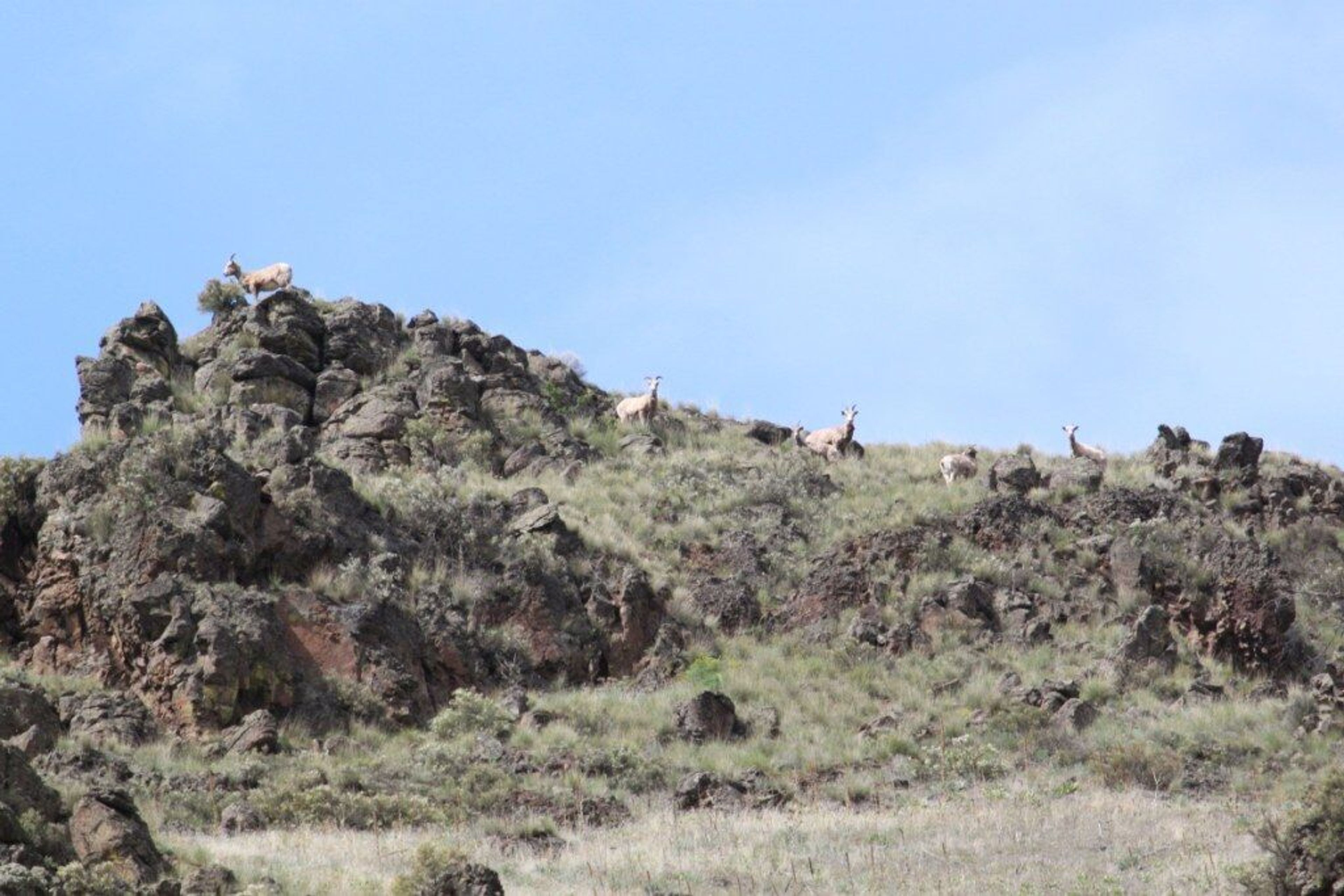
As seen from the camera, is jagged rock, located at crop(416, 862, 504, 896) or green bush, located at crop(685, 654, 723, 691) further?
green bush, located at crop(685, 654, 723, 691)

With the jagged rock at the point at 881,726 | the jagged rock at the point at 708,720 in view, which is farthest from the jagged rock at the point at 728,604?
the jagged rock at the point at 708,720

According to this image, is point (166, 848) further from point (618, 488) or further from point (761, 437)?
point (761, 437)

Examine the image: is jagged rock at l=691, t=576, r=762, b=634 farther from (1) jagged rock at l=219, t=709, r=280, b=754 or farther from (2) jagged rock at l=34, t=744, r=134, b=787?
(2) jagged rock at l=34, t=744, r=134, b=787

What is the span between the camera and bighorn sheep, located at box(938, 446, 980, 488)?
41844mm

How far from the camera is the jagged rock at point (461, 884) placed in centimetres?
1523

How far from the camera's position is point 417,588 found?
98.5ft

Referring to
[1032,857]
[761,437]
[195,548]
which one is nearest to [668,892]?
[1032,857]

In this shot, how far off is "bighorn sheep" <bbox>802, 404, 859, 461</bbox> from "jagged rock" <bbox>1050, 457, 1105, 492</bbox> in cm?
582

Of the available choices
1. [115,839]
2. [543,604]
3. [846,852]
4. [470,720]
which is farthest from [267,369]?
[115,839]

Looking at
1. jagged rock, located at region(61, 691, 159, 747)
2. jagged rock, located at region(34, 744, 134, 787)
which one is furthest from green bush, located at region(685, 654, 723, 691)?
jagged rock, located at region(34, 744, 134, 787)

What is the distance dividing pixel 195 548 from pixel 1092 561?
659 inches

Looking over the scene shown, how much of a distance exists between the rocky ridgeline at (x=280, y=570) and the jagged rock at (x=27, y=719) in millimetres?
2149

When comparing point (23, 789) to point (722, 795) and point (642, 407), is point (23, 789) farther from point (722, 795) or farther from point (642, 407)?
point (642, 407)

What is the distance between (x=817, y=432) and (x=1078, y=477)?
26.9 feet
